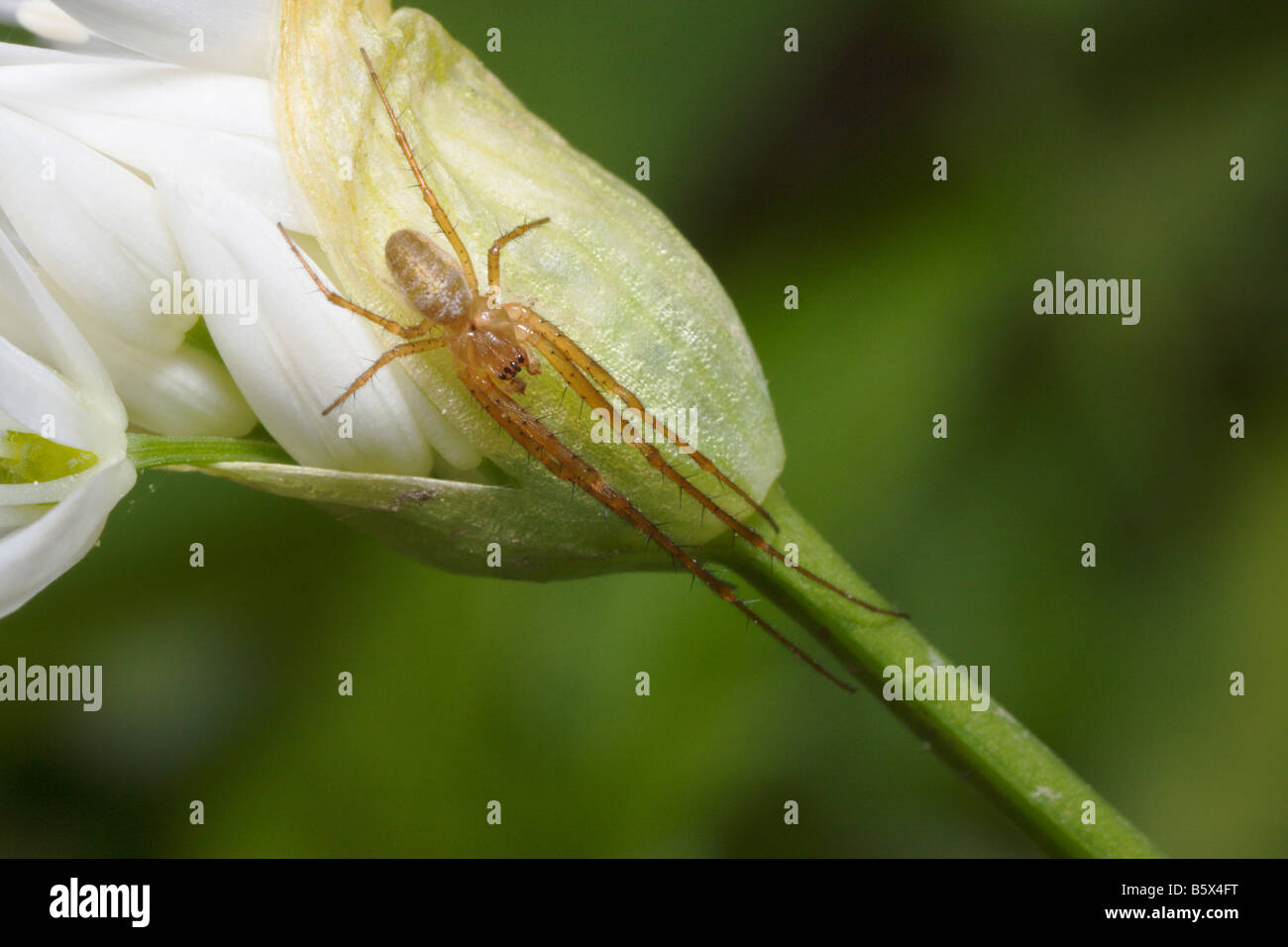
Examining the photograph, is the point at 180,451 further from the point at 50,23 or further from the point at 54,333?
the point at 50,23

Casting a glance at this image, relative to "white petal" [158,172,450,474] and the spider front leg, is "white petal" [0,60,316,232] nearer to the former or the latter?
"white petal" [158,172,450,474]

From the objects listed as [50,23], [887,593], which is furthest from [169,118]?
[887,593]

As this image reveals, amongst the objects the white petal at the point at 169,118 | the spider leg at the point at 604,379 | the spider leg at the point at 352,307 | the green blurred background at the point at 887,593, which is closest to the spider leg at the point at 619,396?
the spider leg at the point at 604,379

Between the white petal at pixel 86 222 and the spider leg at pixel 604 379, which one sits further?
the spider leg at pixel 604 379

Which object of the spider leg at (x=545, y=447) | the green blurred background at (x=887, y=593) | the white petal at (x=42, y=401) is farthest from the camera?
the green blurred background at (x=887, y=593)

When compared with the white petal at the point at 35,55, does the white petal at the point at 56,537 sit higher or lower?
lower

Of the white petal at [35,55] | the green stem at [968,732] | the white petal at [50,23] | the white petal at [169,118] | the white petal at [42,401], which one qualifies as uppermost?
the white petal at [50,23]

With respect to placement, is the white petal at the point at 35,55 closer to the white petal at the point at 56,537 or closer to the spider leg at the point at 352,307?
the spider leg at the point at 352,307

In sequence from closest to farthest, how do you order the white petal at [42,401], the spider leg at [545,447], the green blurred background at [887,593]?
the white petal at [42,401] < the spider leg at [545,447] < the green blurred background at [887,593]
